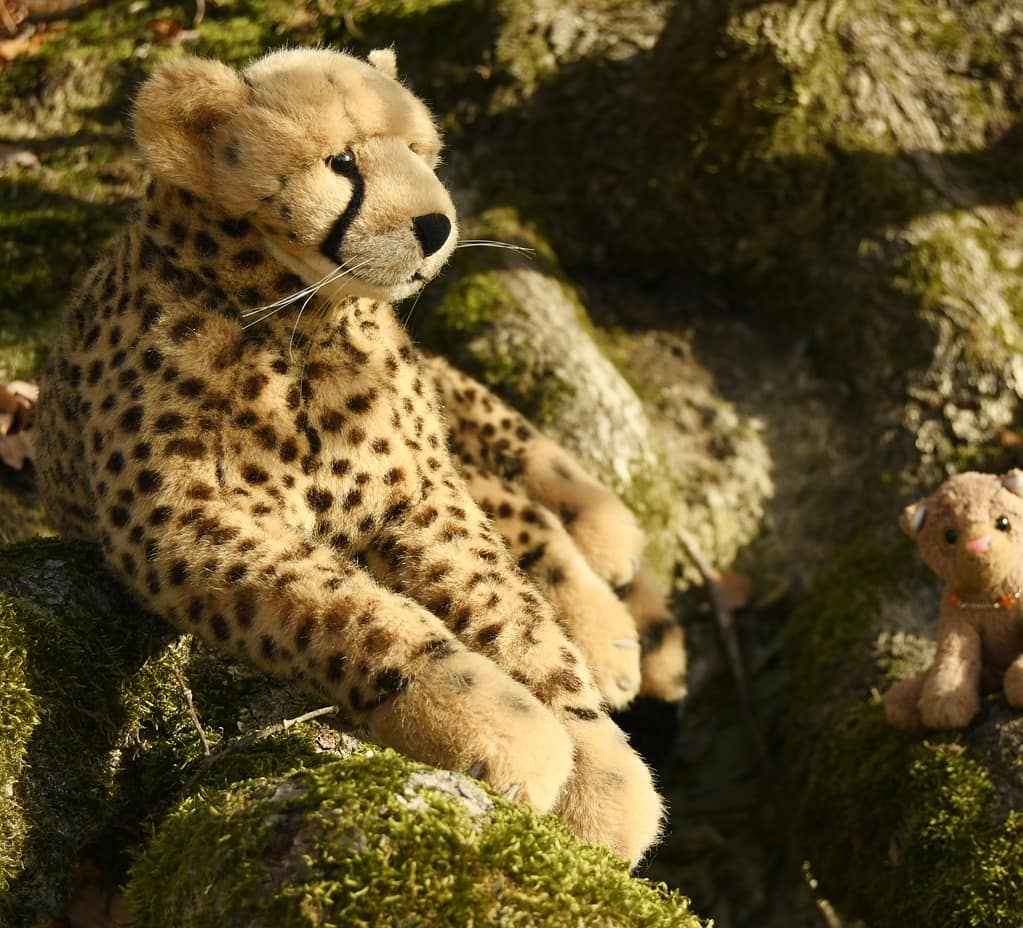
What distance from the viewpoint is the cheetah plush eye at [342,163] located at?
2951mm

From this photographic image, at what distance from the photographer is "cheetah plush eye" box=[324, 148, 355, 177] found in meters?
2.95

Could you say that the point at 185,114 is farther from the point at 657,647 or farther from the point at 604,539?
the point at 657,647

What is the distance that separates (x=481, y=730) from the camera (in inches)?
98.0

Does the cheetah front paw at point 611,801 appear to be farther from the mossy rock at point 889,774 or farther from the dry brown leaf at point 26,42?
the dry brown leaf at point 26,42

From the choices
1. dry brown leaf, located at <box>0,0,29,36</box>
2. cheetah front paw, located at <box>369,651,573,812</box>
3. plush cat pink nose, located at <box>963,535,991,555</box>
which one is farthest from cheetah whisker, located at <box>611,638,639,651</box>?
dry brown leaf, located at <box>0,0,29,36</box>

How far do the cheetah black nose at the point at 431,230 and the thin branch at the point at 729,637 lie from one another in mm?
2581

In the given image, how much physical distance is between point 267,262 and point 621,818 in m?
1.61

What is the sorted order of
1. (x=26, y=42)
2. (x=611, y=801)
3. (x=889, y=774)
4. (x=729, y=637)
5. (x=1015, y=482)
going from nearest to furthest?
(x=611, y=801)
(x=1015, y=482)
(x=889, y=774)
(x=729, y=637)
(x=26, y=42)

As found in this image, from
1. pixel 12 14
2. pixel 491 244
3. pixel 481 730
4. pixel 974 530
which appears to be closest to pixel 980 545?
pixel 974 530

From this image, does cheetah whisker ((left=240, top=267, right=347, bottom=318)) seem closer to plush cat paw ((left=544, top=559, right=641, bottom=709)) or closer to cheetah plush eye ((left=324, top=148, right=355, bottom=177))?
cheetah plush eye ((left=324, top=148, right=355, bottom=177))

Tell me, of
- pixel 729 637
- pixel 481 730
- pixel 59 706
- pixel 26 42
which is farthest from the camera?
pixel 26 42

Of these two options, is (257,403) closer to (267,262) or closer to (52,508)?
(267,262)

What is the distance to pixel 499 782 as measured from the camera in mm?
2465

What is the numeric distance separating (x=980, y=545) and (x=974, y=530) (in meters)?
0.05
